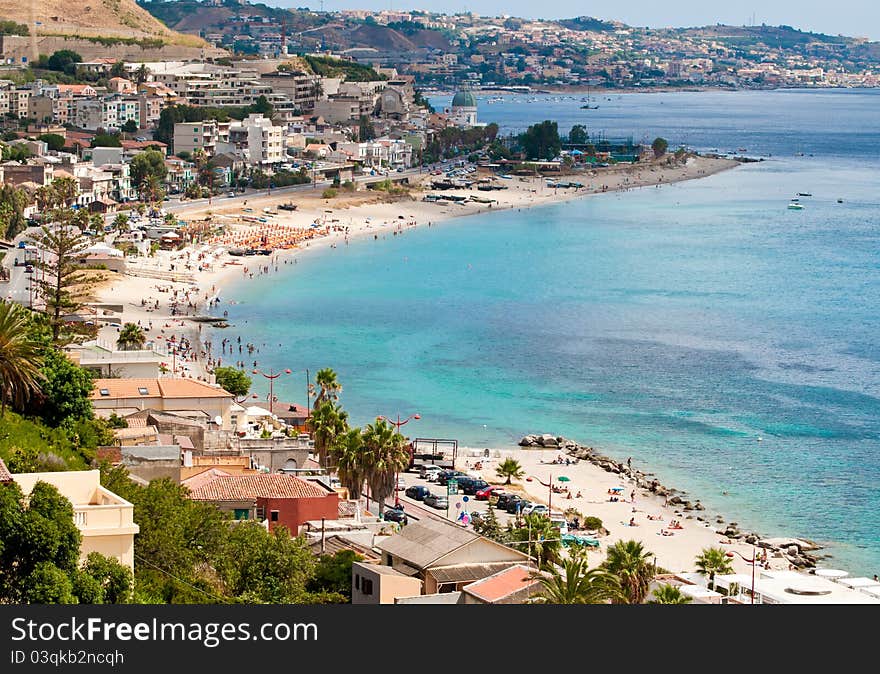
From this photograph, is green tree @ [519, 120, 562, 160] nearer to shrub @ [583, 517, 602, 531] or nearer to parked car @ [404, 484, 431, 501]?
parked car @ [404, 484, 431, 501]

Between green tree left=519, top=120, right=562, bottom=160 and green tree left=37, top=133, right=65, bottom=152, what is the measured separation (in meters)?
38.4

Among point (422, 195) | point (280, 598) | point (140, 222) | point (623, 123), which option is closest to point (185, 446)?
point (280, 598)

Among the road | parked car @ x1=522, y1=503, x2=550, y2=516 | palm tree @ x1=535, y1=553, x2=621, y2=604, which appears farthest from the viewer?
the road

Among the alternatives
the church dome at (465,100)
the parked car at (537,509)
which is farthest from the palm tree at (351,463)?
the church dome at (465,100)

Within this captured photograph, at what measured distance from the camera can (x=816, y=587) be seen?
65.7 ft

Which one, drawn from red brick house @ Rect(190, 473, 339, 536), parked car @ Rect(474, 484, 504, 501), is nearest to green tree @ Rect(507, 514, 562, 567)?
red brick house @ Rect(190, 473, 339, 536)

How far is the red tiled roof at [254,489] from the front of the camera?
70.4ft

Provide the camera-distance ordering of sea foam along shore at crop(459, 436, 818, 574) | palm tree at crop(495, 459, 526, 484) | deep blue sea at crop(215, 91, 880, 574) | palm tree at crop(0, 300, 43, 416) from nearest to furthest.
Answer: palm tree at crop(0, 300, 43, 416) < sea foam along shore at crop(459, 436, 818, 574) < palm tree at crop(495, 459, 526, 484) < deep blue sea at crop(215, 91, 880, 574)

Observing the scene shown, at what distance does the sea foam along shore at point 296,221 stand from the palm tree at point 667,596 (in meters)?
21.0

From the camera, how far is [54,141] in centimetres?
8175

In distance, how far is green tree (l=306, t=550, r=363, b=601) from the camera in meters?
17.6

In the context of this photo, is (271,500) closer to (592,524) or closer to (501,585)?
(501,585)

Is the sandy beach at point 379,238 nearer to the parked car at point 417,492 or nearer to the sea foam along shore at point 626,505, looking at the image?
the sea foam along shore at point 626,505

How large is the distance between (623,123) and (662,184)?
73.8m
